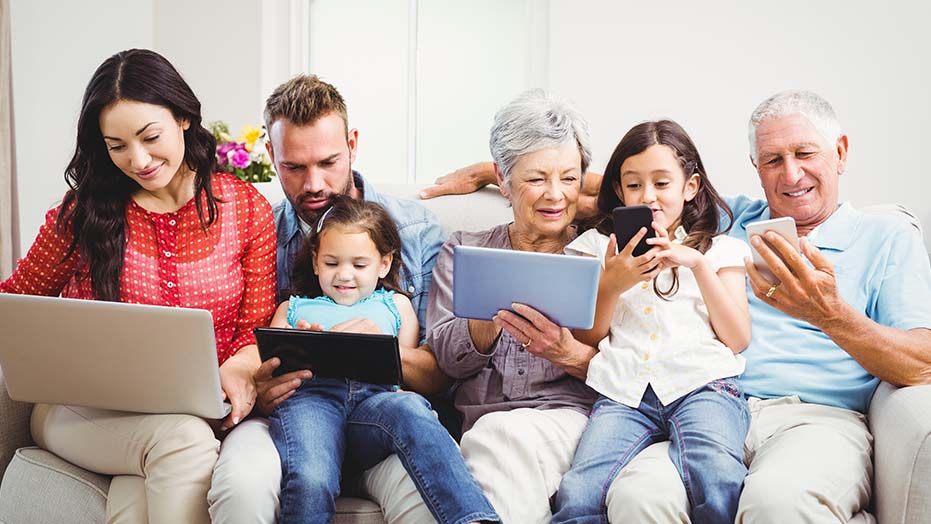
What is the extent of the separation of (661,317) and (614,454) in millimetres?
352

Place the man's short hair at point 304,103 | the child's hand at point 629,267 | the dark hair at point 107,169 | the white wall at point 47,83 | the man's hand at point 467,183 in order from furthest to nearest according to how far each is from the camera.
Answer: the white wall at point 47,83
the man's hand at point 467,183
the man's short hair at point 304,103
the dark hair at point 107,169
the child's hand at point 629,267

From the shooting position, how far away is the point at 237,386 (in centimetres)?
185

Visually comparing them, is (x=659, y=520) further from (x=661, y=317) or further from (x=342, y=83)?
(x=342, y=83)

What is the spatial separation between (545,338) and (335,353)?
44 centimetres

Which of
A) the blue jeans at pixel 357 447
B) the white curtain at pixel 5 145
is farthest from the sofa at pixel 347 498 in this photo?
the white curtain at pixel 5 145

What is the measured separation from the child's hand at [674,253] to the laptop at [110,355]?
0.90 m

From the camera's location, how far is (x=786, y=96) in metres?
2.16

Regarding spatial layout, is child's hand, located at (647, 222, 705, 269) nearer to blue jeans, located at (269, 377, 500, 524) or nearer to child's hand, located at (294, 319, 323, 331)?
blue jeans, located at (269, 377, 500, 524)

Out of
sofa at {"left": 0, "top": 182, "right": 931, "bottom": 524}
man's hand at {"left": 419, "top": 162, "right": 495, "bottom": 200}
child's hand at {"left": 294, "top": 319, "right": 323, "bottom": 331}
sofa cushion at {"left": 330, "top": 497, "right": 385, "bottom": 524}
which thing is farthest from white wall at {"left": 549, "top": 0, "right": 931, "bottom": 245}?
sofa cushion at {"left": 330, "top": 497, "right": 385, "bottom": 524}

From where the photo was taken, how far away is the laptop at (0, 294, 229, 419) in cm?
162

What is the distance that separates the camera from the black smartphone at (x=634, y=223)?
1.82 metres

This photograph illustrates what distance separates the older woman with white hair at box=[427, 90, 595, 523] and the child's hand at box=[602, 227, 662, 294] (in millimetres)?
154

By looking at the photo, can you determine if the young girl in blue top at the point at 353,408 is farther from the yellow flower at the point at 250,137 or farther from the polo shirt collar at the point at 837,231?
the yellow flower at the point at 250,137

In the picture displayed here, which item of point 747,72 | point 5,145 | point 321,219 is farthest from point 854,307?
point 5,145
